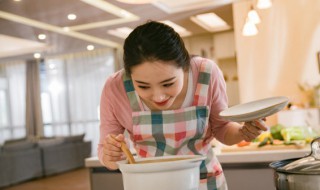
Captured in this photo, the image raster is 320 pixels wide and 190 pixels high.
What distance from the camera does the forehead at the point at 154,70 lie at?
0.85 meters

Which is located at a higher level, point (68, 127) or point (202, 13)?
point (202, 13)

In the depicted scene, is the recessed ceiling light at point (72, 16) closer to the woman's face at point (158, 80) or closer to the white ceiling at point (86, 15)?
the white ceiling at point (86, 15)

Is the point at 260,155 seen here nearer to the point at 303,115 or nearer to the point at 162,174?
the point at 162,174

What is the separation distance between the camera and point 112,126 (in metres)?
1.07

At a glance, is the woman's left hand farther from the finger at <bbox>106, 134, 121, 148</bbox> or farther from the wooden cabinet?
the wooden cabinet

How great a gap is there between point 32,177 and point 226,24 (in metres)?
4.33

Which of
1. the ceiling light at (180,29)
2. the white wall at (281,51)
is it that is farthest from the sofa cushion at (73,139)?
the white wall at (281,51)

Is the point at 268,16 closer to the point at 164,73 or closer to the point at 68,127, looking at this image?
the point at 164,73

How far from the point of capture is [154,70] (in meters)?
0.84

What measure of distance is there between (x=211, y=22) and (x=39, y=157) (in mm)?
3880

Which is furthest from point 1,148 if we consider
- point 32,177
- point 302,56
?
point 302,56

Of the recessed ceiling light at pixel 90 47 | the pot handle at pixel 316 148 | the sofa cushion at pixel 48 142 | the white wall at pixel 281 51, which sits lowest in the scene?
the sofa cushion at pixel 48 142

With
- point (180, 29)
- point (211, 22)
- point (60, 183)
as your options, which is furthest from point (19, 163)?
point (211, 22)

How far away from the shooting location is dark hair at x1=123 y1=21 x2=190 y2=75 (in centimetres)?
86
